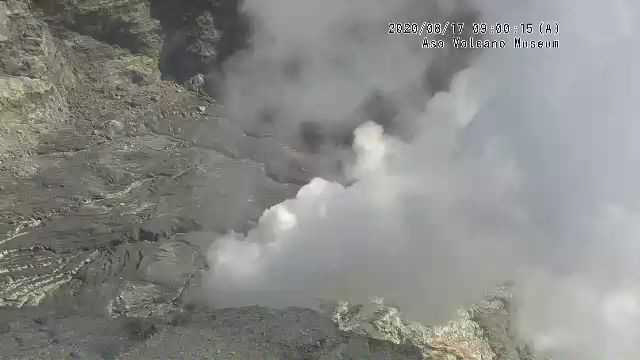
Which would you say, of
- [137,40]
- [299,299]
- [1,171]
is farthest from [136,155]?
[299,299]

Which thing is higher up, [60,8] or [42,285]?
[60,8]

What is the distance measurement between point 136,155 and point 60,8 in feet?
20.2

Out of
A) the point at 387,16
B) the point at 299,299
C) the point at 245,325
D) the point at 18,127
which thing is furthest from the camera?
the point at 387,16

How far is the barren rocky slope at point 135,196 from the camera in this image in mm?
9523

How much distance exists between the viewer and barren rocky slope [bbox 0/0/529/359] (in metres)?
9.52

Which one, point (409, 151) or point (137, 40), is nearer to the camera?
point (409, 151)

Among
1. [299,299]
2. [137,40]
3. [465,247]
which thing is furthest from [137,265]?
[137,40]

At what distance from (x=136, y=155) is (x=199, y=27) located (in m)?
5.92

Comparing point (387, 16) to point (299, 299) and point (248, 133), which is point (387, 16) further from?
point (299, 299)

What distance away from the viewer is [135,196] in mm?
14484

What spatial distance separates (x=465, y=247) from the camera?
43.1 feet

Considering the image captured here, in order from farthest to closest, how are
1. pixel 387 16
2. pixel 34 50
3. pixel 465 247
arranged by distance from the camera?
pixel 387 16 → pixel 34 50 → pixel 465 247

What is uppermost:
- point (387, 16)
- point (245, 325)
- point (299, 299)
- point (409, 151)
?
point (387, 16)

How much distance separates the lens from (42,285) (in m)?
11.4
